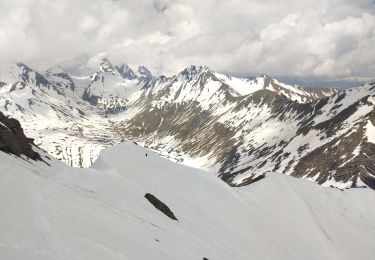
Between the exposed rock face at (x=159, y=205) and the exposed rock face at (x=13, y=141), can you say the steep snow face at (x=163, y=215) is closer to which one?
the exposed rock face at (x=159, y=205)

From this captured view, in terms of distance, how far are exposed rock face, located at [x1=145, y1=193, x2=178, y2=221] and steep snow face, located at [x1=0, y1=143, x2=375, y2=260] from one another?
125 cm

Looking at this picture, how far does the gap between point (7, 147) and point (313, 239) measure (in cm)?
4983

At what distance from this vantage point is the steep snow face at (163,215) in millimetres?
21302

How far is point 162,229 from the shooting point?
1316 inches

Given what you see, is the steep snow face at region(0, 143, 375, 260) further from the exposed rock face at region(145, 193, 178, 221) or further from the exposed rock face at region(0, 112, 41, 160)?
the exposed rock face at region(0, 112, 41, 160)

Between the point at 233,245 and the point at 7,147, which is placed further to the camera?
the point at 233,245

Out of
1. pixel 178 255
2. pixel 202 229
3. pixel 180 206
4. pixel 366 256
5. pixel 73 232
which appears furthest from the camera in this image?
pixel 366 256

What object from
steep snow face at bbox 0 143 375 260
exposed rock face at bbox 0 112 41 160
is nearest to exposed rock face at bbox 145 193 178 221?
steep snow face at bbox 0 143 375 260

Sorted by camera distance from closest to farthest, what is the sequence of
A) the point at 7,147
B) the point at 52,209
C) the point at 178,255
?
the point at 52,209
the point at 178,255
the point at 7,147

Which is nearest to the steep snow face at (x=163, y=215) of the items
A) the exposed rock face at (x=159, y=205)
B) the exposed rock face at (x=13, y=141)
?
the exposed rock face at (x=159, y=205)

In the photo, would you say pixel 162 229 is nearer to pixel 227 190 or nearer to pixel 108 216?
pixel 108 216

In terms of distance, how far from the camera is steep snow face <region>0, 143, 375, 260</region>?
2130 centimetres

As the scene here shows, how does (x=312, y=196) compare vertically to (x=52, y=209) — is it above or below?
above

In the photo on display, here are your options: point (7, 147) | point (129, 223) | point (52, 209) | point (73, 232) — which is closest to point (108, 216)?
point (129, 223)
